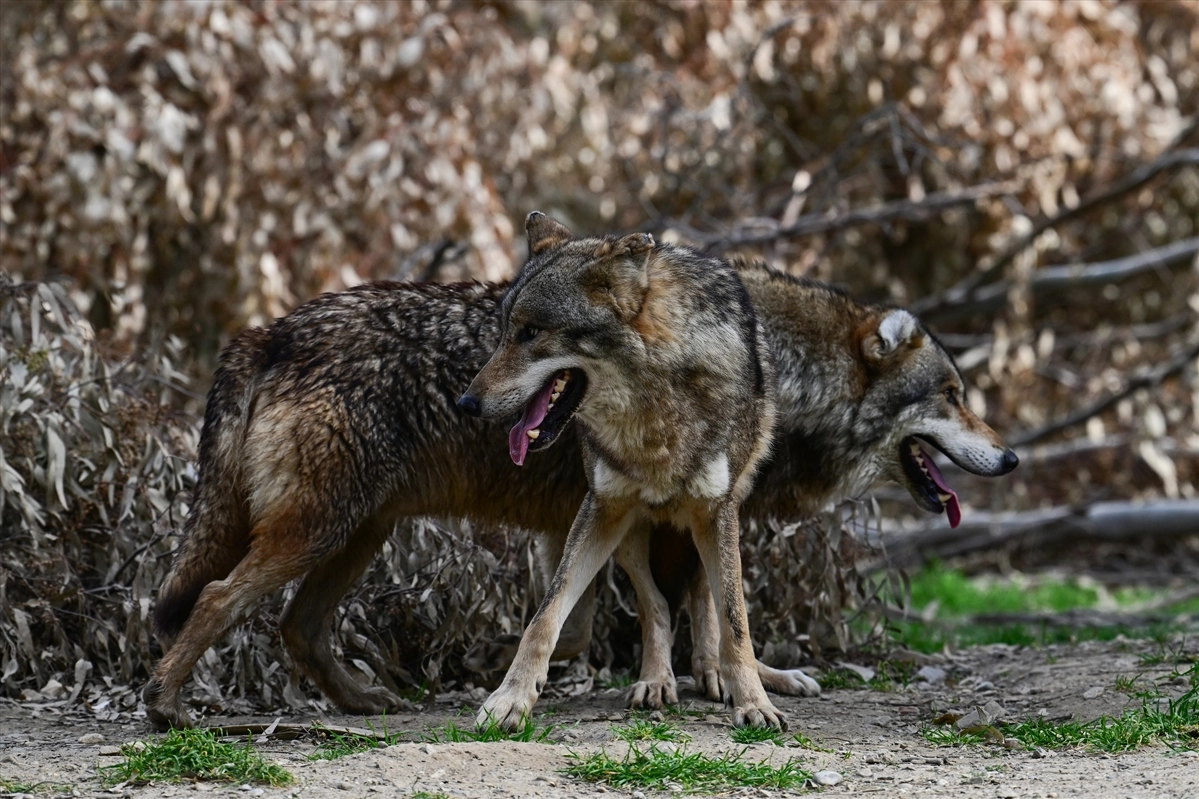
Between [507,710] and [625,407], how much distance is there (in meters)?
1.21

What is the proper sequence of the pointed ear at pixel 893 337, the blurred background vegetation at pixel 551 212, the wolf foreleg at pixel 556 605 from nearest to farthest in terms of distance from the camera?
the wolf foreleg at pixel 556 605 → the pointed ear at pixel 893 337 → the blurred background vegetation at pixel 551 212

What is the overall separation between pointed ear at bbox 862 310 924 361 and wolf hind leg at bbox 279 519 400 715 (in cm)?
228

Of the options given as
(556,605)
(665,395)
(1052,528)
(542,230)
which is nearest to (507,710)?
(556,605)

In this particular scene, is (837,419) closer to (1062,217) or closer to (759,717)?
(759,717)

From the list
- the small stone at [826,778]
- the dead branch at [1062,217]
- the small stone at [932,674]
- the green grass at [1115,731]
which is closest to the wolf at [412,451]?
the small stone at [932,674]

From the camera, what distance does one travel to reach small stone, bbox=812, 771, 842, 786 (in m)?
4.37

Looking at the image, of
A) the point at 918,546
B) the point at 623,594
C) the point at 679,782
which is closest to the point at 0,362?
the point at 623,594

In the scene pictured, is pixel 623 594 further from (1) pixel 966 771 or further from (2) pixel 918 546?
(2) pixel 918 546

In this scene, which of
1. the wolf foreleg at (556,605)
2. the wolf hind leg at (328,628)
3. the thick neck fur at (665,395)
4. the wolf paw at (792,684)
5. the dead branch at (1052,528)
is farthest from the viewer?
the dead branch at (1052,528)

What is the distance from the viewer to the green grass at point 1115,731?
471 cm

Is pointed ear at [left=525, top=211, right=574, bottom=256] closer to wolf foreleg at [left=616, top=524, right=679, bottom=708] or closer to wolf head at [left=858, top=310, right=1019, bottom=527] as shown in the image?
wolf foreleg at [left=616, top=524, right=679, bottom=708]

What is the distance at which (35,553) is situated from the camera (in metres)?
6.29

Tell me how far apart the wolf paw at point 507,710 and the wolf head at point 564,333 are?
0.88 meters

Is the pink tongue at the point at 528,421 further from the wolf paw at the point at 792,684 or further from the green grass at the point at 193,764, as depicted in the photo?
the wolf paw at the point at 792,684
